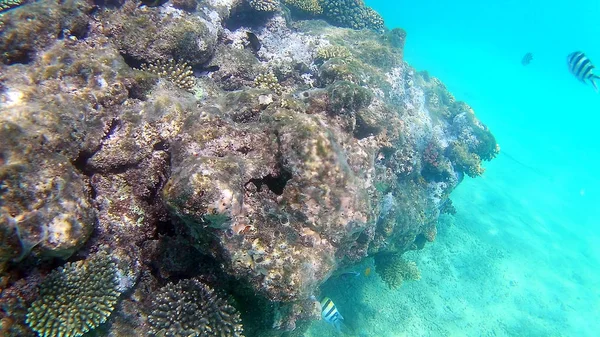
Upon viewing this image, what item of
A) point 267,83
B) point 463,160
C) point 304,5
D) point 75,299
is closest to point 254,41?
point 267,83

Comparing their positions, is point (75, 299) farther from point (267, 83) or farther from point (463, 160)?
point (463, 160)

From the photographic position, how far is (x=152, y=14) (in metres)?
5.86

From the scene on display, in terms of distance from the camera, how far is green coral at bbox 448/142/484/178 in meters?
11.7

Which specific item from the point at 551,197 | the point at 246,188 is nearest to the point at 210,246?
the point at 246,188

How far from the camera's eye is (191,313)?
406 centimetres

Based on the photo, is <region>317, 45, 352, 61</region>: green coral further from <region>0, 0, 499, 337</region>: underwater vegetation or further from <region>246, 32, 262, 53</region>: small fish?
<region>0, 0, 499, 337</region>: underwater vegetation

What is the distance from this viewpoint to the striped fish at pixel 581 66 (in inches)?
357

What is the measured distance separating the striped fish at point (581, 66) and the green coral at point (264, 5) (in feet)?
29.7

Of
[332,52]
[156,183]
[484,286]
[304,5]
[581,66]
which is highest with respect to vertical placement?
[581,66]

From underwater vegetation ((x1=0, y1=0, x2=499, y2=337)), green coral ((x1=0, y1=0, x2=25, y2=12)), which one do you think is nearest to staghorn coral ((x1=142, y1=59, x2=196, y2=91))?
underwater vegetation ((x1=0, y1=0, x2=499, y2=337))

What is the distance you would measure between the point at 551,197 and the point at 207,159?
3664 centimetres

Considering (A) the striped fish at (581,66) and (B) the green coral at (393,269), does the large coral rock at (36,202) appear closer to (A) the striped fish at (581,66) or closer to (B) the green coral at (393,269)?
(B) the green coral at (393,269)

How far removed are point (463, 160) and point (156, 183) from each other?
10.9 m

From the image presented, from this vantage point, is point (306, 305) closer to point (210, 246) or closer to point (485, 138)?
point (210, 246)
